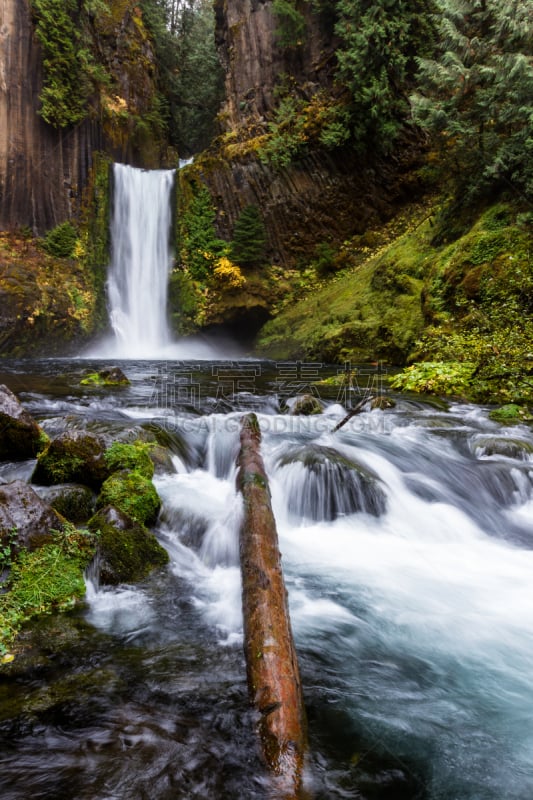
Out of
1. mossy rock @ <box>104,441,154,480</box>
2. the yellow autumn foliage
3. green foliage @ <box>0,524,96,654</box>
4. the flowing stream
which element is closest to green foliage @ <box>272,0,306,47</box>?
the yellow autumn foliage

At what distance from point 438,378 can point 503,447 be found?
3480 millimetres

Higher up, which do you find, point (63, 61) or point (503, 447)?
point (63, 61)

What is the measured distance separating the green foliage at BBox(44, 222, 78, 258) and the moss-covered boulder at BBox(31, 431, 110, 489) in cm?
1647

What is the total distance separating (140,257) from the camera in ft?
68.4

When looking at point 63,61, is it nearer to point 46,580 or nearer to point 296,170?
point 296,170

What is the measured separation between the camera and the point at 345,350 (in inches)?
547

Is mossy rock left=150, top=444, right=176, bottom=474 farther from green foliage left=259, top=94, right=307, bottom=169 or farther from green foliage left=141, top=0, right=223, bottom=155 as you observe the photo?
green foliage left=141, top=0, right=223, bottom=155

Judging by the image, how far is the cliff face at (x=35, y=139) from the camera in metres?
17.2

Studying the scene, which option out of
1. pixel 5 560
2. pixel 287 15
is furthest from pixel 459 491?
pixel 287 15

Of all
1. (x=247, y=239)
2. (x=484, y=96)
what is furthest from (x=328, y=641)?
(x=247, y=239)

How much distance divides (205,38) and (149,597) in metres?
39.6

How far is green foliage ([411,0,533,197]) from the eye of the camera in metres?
10.1

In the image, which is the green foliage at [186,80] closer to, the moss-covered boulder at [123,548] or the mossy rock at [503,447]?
the mossy rock at [503,447]

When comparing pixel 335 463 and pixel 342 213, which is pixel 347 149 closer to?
pixel 342 213
